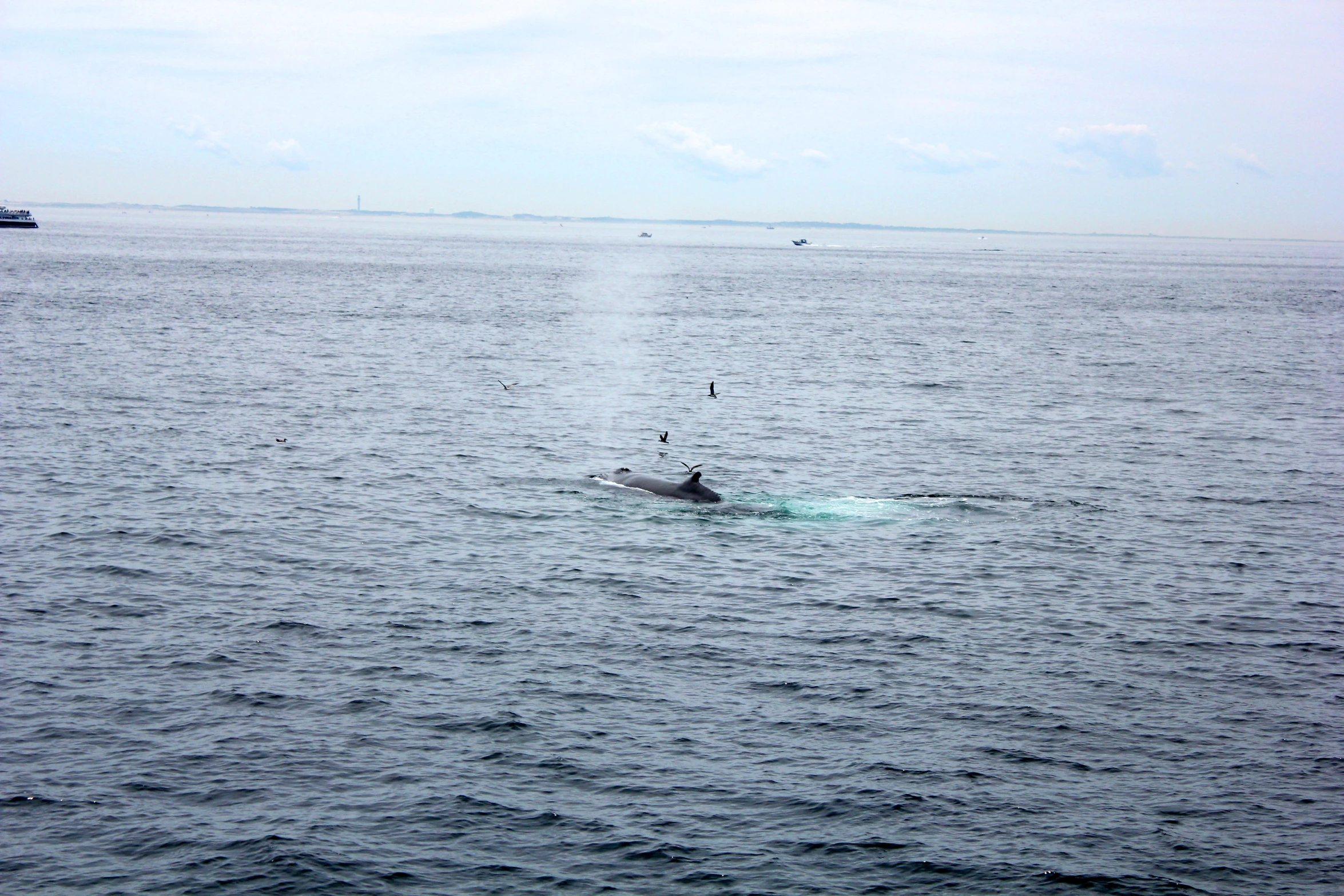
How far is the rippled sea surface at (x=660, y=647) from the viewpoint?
62.2 feet

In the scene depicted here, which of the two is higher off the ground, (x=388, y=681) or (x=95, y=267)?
(x=95, y=267)

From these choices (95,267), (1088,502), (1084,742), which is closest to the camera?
(1084,742)

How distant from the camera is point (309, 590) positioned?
30.6m

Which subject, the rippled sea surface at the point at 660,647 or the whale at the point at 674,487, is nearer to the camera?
the rippled sea surface at the point at 660,647

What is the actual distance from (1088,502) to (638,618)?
2029 centimetres

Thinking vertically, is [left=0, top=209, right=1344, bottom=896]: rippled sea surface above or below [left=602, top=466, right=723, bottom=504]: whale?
below

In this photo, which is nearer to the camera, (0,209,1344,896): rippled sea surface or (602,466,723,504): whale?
(0,209,1344,896): rippled sea surface

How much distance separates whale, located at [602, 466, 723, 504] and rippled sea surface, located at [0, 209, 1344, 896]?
1076 mm

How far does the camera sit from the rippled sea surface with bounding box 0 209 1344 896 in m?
19.0

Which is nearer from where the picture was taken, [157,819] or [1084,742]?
[157,819]

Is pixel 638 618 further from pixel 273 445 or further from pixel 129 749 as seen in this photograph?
pixel 273 445

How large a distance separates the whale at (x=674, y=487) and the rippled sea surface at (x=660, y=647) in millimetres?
1076

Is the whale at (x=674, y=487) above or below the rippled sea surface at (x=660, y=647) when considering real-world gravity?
above

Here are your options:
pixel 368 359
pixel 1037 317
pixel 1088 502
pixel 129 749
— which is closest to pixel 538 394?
pixel 368 359
